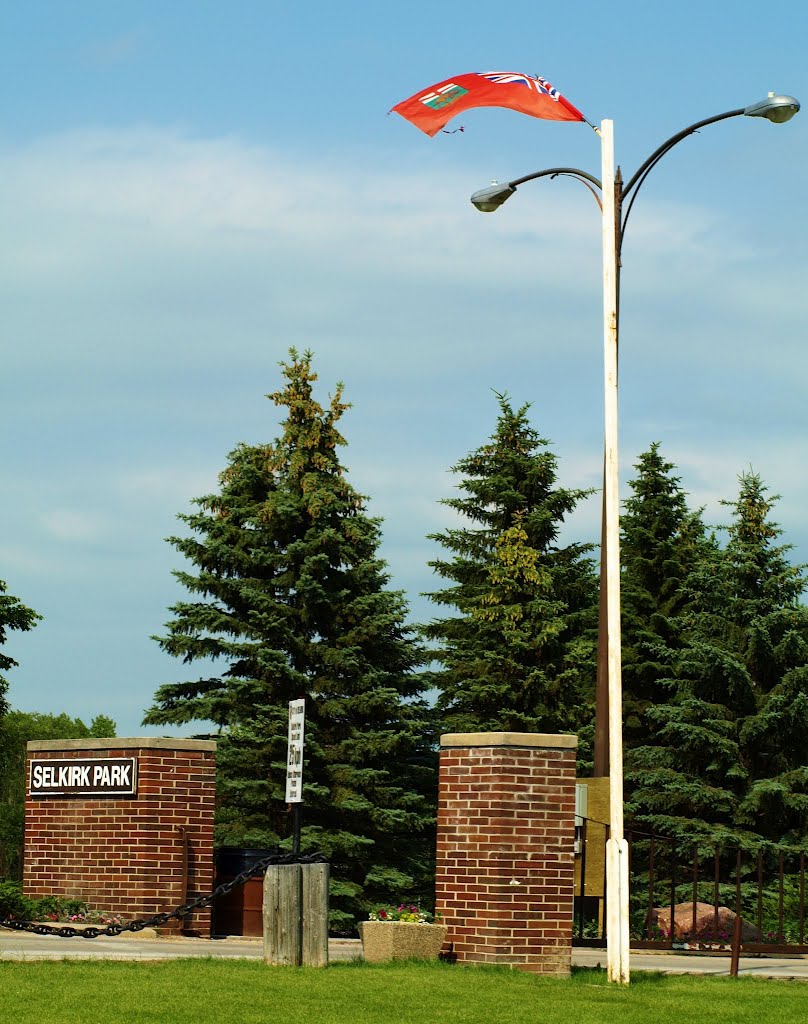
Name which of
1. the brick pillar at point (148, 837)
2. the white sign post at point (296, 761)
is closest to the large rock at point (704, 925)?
the brick pillar at point (148, 837)

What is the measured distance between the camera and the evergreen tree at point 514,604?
40.6m

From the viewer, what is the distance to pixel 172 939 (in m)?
17.9

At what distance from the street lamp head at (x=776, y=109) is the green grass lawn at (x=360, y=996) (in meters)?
8.44

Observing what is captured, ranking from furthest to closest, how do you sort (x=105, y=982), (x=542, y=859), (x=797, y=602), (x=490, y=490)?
(x=490, y=490) → (x=797, y=602) → (x=542, y=859) → (x=105, y=982)

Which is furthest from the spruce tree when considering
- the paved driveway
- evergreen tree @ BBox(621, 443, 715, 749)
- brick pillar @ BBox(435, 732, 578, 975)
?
brick pillar @ BBox(435, 732, 578, 975)

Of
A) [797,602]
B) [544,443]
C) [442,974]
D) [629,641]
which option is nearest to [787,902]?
[797,602]

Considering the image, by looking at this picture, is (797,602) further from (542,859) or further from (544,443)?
(542,859)

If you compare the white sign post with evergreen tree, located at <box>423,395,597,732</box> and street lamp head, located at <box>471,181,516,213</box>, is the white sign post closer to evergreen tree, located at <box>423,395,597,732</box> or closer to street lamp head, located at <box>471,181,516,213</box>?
street lamp head, located at <box>471,181,516,213</box>

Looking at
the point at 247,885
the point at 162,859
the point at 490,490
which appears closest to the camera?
the point at 162,859

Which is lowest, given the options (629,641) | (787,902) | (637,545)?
(787,902)

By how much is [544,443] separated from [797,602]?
8.80m

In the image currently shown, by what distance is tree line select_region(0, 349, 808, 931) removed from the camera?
121ft

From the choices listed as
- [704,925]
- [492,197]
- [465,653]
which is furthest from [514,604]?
[492,197]

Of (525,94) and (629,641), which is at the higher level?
(525,94)
